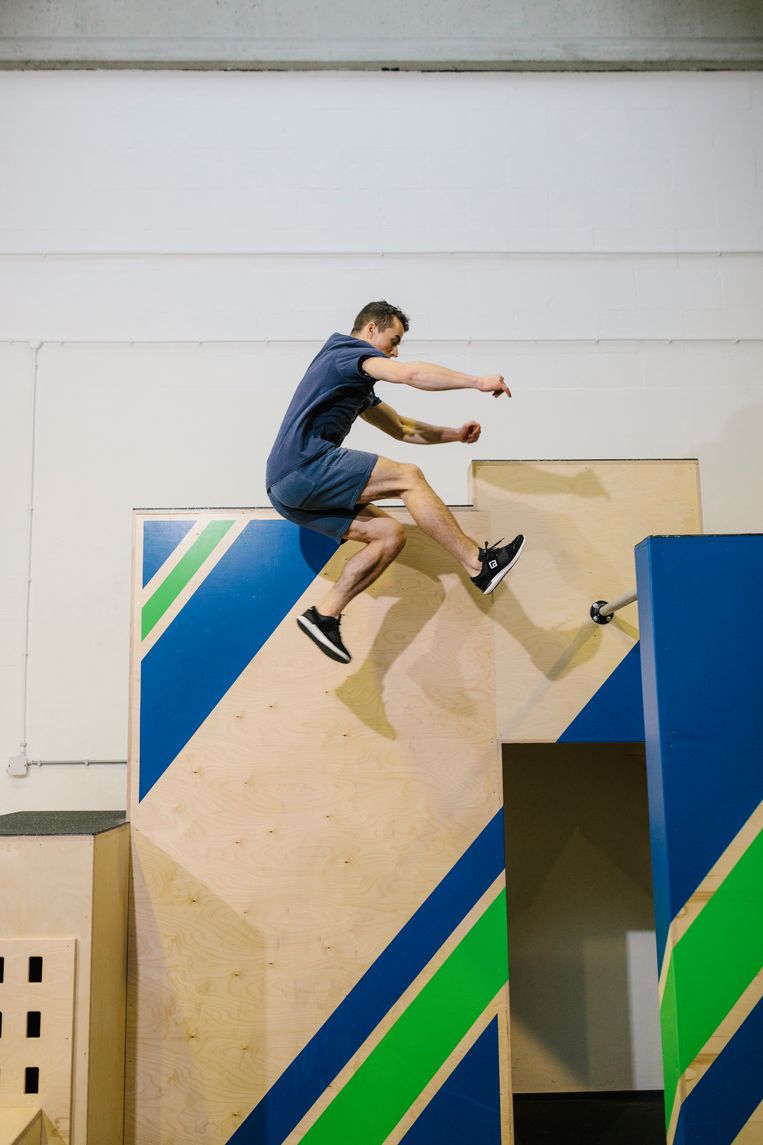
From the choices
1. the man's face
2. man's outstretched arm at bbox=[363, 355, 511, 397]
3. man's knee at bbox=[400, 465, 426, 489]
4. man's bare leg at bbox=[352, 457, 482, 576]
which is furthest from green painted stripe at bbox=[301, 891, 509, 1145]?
the man's face

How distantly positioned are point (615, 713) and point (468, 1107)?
1.43 m

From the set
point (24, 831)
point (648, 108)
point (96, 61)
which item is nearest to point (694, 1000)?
point (24, 831)

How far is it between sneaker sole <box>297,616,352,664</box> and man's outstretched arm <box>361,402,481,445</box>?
816 millimetres

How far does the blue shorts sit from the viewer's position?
302cm

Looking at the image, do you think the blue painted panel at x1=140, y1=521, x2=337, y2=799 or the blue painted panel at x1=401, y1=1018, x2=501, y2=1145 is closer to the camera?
the blue painted panel at x1=401, y1=1018, x2=501, y2=1145

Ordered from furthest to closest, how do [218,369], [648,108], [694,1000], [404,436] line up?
1. [648,108]
2. [218,369]
3. [404,436]
4. [694,1000]

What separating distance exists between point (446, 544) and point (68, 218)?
9.28 ft

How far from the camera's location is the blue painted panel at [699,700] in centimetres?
246

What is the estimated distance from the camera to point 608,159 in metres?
4.58

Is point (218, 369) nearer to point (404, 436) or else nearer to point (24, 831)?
point (404, 436)

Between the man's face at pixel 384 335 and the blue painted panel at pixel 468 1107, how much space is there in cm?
241

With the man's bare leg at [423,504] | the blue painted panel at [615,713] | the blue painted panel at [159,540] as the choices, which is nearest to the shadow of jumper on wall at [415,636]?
the man's bare leg at [423,504]

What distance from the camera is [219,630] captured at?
324 centimetres

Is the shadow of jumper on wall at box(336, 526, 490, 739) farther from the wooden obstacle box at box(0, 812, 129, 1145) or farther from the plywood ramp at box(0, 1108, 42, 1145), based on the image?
the plywood ramp at box(0, 1108, 42, 1145)
